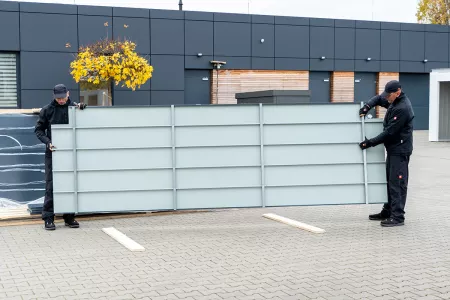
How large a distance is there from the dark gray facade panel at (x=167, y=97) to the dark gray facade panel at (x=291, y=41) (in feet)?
17.1

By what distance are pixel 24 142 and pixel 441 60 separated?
27.6m

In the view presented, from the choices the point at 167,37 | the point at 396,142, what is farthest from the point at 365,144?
the point at 167,37

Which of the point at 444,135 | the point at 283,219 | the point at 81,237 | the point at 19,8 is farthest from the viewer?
the point at 444,135

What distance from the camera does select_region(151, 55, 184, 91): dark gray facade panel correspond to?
25.1m

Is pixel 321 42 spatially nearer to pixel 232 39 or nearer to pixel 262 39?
pixel 262 39

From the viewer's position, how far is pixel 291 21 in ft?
91.5

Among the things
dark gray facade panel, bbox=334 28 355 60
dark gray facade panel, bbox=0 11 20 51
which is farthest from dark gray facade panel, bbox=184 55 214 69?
dark gray facade panel, bbox=0 11 20 51

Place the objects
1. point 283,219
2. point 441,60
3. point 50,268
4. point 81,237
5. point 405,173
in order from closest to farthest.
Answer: point 50,268
point 81,237
point 405,173
point 283,219
point 441,60

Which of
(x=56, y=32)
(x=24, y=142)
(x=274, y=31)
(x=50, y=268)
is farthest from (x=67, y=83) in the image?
(x=50, y=268)

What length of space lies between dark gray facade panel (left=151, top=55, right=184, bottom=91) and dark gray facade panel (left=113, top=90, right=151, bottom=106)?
0.55 meters

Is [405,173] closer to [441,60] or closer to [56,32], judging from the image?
[56,32]

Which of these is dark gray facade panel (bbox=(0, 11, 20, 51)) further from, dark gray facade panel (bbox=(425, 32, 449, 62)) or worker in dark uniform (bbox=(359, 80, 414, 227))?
dark gray facade panel (bbox=(425, 32, 449, 62))

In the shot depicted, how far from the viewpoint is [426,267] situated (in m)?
6.43

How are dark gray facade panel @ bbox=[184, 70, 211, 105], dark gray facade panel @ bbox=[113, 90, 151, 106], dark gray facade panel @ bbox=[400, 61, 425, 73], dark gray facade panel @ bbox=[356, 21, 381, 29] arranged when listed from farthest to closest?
dark gray facade panel @ bbox=[400, 61, 425, 73] → dark gray facade panel @ bbox=[356, 21, 381, 29] → dark gray facade panel @ bbox=[184, 70, 211, 105] → dark gray facade panel @ bbox=[113, 90, 151, 106]
